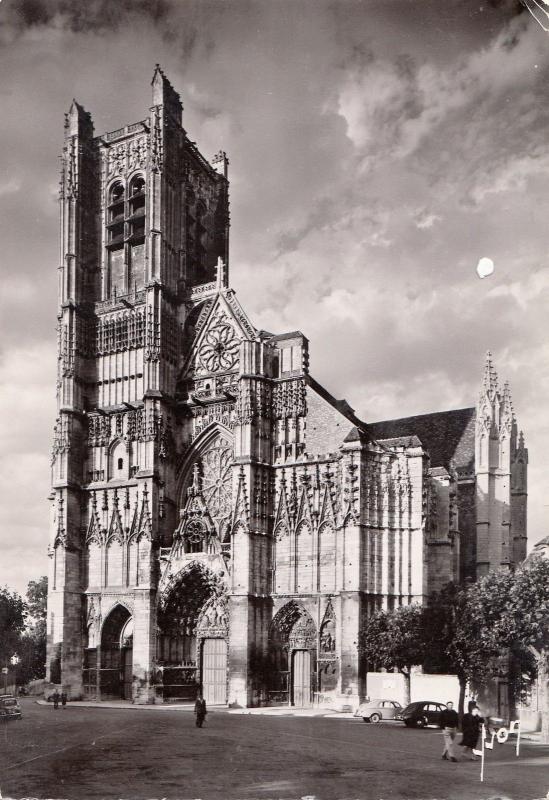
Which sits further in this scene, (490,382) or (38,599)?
(38,599)

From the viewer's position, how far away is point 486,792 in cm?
1644

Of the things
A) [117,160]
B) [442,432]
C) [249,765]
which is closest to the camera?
[249,765]

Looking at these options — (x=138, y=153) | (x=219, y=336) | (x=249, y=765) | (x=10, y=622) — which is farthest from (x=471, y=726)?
(x=10, y=622)

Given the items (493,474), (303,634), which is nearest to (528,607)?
(303,634)

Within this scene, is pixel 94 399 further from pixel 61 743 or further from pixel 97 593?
pixel 61 743

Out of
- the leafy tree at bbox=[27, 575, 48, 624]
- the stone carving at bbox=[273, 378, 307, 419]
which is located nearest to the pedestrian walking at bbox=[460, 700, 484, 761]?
the stone carving at bbox=[273, 378, 307, 419]

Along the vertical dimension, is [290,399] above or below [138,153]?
below

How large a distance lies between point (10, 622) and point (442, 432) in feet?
106

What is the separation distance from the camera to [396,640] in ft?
122

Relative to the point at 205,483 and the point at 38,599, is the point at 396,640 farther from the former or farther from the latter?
the point at 38,599

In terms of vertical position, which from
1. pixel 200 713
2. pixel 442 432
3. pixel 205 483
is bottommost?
pixel 200 713

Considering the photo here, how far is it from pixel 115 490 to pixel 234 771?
31.7 m

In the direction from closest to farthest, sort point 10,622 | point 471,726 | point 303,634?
point 471,726 → point 303,634 → point 10,622

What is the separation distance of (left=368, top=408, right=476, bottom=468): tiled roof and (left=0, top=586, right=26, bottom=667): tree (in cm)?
2777
